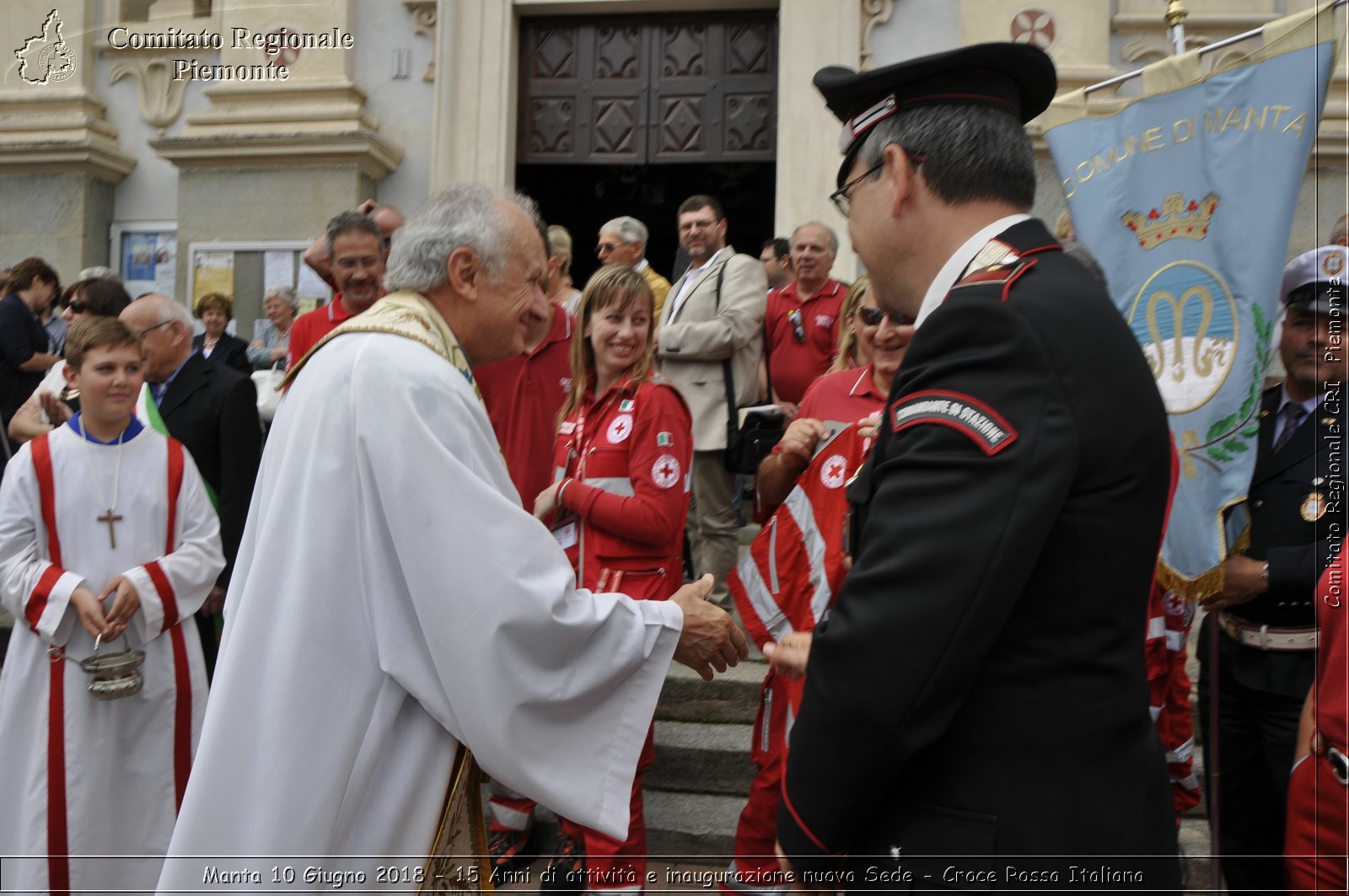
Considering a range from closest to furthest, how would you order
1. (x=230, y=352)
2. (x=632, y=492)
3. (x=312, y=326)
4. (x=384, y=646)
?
(x=384, y=646) < (x=632, y=492) < (x=312, y=326) < (x=230, y=352)

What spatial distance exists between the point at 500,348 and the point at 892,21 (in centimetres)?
757

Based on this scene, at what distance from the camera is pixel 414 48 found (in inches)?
387

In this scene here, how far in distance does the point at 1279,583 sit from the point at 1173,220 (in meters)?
1.20

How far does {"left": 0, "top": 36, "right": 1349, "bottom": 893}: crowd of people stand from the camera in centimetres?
167

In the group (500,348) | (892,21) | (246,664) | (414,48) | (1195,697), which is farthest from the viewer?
(414,48)

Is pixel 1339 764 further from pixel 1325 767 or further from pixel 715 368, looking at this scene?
pixel 715 368

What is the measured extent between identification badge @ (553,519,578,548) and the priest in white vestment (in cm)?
199

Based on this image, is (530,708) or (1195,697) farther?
(1195,697)

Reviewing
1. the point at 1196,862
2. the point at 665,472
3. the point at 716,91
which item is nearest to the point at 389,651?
the point at 665,472

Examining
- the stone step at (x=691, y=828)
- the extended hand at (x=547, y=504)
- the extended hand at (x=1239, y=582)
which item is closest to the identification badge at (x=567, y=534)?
the extended hand at (x=547, y=504)

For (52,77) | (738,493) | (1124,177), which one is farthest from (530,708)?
(52,77)

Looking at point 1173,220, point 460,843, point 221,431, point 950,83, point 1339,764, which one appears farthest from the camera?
point 221,431

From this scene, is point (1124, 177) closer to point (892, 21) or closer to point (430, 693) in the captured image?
point (430, 693)

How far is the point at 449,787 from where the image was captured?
246 cm
